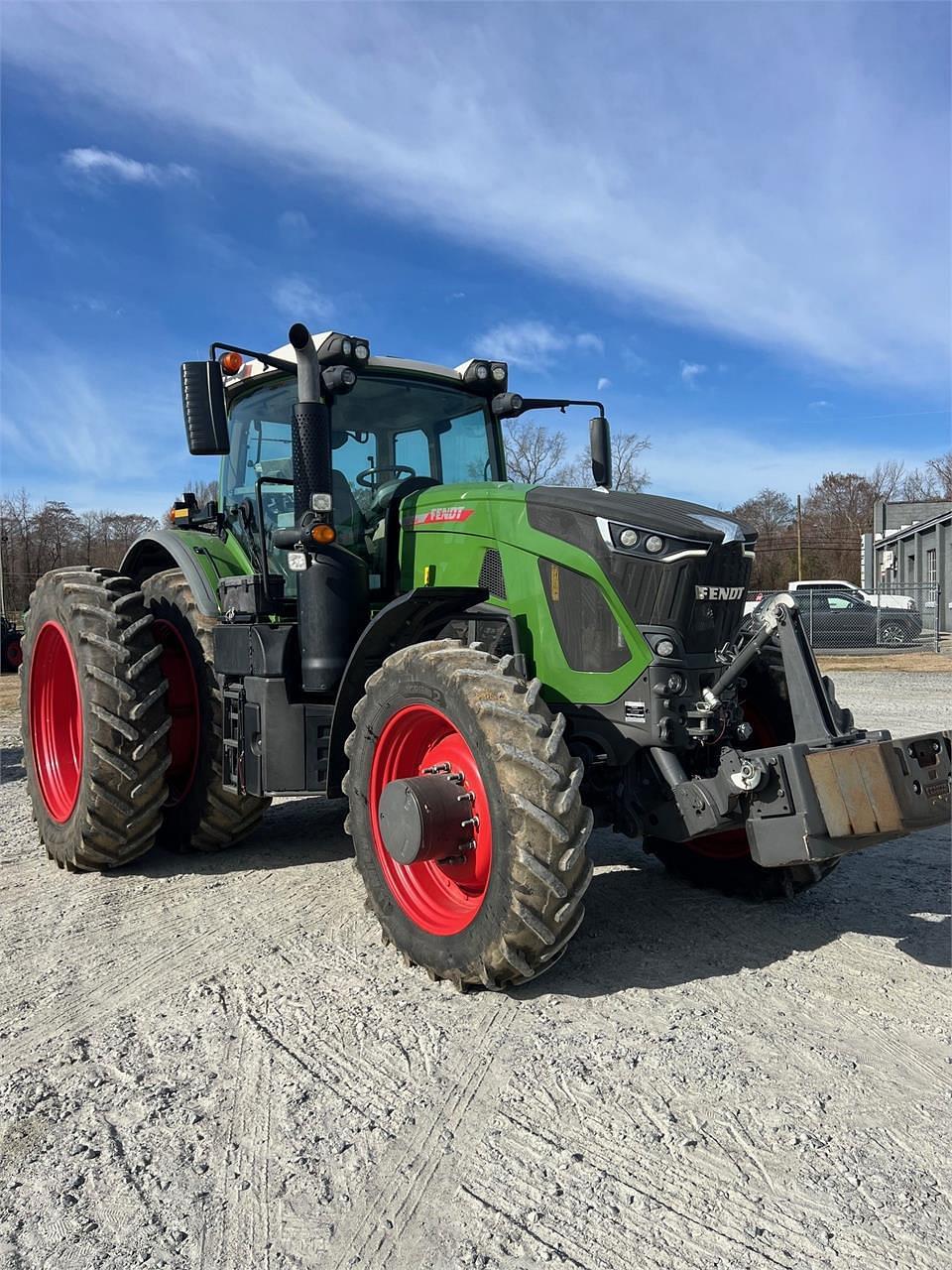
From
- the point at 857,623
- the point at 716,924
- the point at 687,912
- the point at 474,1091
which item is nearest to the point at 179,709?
the point at 687,912

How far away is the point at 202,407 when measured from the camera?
4.08m

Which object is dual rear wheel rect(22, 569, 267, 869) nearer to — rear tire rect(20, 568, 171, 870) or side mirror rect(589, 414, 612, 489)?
rear tire rect(20, 568, 171, 870)

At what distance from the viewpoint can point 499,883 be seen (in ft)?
10.7

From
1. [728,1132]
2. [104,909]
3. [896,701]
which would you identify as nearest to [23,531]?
[896,701]

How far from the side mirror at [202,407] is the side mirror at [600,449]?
7.07 ft

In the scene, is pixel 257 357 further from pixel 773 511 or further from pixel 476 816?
pixel 773 511

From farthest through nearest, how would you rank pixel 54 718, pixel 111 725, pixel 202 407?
pixel 54 718
pixel 111 725
pixel 202 407

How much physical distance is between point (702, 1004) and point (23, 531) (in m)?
48.9

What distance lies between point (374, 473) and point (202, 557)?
44.9 inches

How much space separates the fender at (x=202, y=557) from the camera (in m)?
5.13

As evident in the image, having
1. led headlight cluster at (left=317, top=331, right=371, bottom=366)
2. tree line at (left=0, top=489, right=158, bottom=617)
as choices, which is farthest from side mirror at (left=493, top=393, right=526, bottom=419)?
tree line at (left=0, top=489, right=158, bottom=617)

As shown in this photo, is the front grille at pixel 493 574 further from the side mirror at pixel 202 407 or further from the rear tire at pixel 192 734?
the rear tire at pixel 192 734

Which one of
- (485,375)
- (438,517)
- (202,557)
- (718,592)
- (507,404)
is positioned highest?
(485,375)

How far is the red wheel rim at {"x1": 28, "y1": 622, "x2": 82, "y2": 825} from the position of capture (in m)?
5.61
